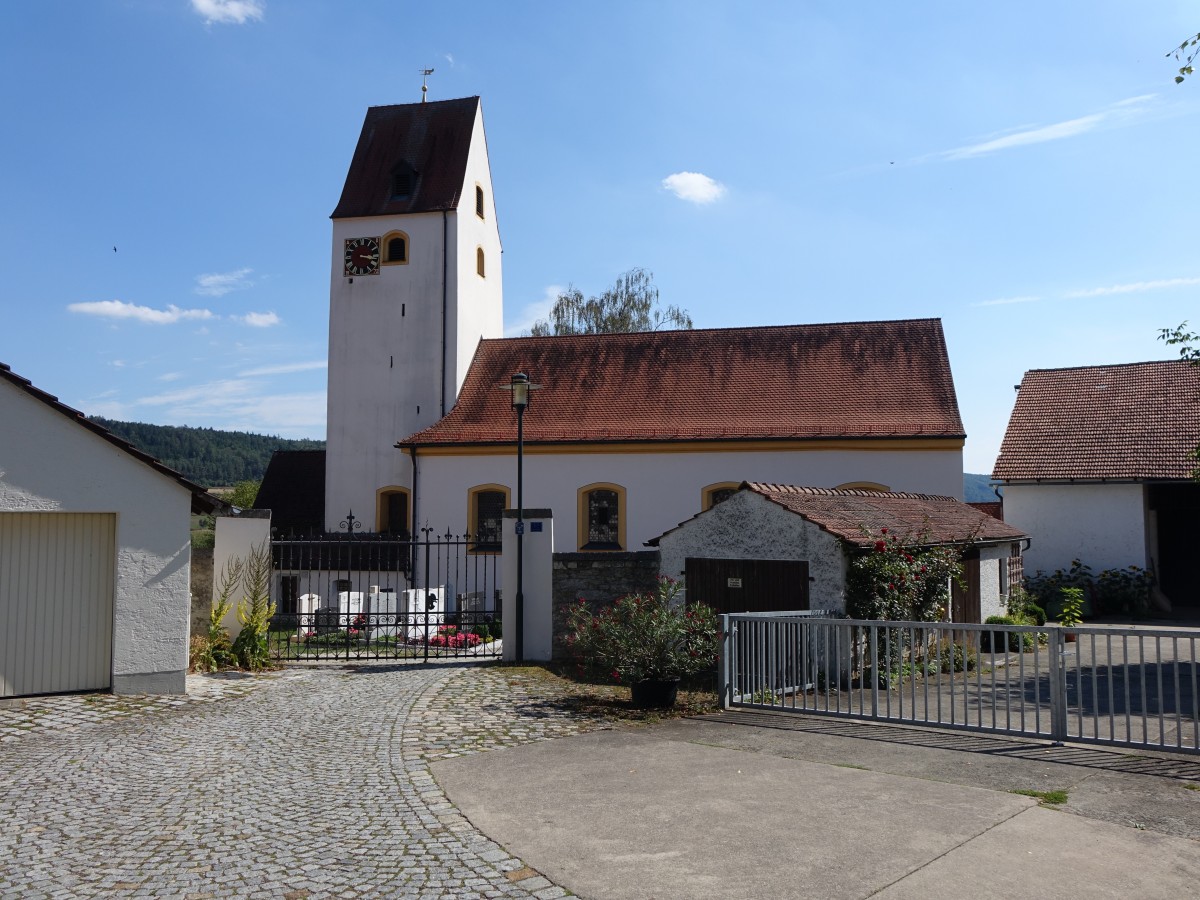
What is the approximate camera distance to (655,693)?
34.3ft

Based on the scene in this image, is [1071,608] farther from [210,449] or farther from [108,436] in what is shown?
[210,449]

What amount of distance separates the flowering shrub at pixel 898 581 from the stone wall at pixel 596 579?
Answer: 285 cm

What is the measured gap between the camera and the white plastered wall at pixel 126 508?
10547 mm

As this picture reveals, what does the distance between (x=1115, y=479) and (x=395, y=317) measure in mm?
19465

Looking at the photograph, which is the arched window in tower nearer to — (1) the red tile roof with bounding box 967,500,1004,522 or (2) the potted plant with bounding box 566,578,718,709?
(1) the red tile roof with bounding box 967,500,1004,522

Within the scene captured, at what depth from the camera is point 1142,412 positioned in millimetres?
26406

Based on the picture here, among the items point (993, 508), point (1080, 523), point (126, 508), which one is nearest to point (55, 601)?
point (126, 508)

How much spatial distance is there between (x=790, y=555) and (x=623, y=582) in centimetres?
240

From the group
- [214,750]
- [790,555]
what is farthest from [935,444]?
[214,750]

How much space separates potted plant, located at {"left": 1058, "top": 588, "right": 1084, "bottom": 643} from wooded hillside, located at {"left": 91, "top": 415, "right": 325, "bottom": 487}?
76182 millimetres

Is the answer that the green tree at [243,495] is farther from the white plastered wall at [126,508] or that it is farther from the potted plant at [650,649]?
the potted plant at [650,649]

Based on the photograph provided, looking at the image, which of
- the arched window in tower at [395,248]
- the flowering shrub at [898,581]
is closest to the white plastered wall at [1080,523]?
the flowering shrub at [898,581]

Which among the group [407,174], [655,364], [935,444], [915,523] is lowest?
[915,523]

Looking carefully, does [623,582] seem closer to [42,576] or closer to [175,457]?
[42,576]
